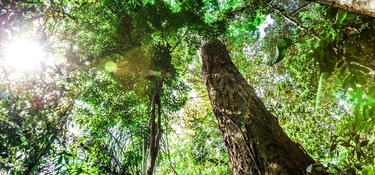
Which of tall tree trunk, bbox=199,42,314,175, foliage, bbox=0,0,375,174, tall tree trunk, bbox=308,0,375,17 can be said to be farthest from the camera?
tall tree trunk, bbox=199,42,314,175

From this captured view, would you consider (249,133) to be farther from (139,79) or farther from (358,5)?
(139,79)

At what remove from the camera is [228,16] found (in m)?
3.68

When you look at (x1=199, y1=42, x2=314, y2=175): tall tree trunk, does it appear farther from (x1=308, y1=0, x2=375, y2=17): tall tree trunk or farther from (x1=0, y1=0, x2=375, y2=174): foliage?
(x1=308, y1=0, x2=375, y2=17): tall tree trunk

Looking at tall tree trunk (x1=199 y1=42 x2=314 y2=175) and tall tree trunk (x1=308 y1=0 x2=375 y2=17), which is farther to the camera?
tall tree trunk (x1=199 y1=42 x2=314 y2=175)

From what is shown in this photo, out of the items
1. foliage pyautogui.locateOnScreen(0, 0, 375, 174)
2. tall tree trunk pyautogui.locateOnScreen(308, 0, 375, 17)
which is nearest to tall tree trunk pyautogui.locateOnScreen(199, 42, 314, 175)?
foliage pyautogui.locateOnScreen(0, 0, 375, 174)

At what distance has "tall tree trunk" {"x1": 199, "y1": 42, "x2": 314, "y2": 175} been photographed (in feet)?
4.87

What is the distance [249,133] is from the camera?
6.07ft

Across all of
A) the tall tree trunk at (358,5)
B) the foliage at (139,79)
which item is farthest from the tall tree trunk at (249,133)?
the tall tree trunk at (358,5)

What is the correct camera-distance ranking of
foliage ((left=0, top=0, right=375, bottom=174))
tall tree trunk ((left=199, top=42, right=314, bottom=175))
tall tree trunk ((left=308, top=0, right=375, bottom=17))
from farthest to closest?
tall tree trunk ((left=199, top=42, right=314, bottom=175)), foliage ((left=0, top=0, right=375, bottom=174)), tall tree trunk ((left=308, top=0, right=375, bottom=17))

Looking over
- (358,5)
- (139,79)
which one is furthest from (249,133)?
(139,79)

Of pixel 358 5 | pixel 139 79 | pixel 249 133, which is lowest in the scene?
pixel 249 133

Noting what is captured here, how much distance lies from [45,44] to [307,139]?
7.80 meters

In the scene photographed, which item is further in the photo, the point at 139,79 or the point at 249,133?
the point at 139,79

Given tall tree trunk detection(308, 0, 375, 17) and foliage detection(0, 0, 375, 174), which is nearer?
tall tree trunk detection(308, 0, 375, 17)
